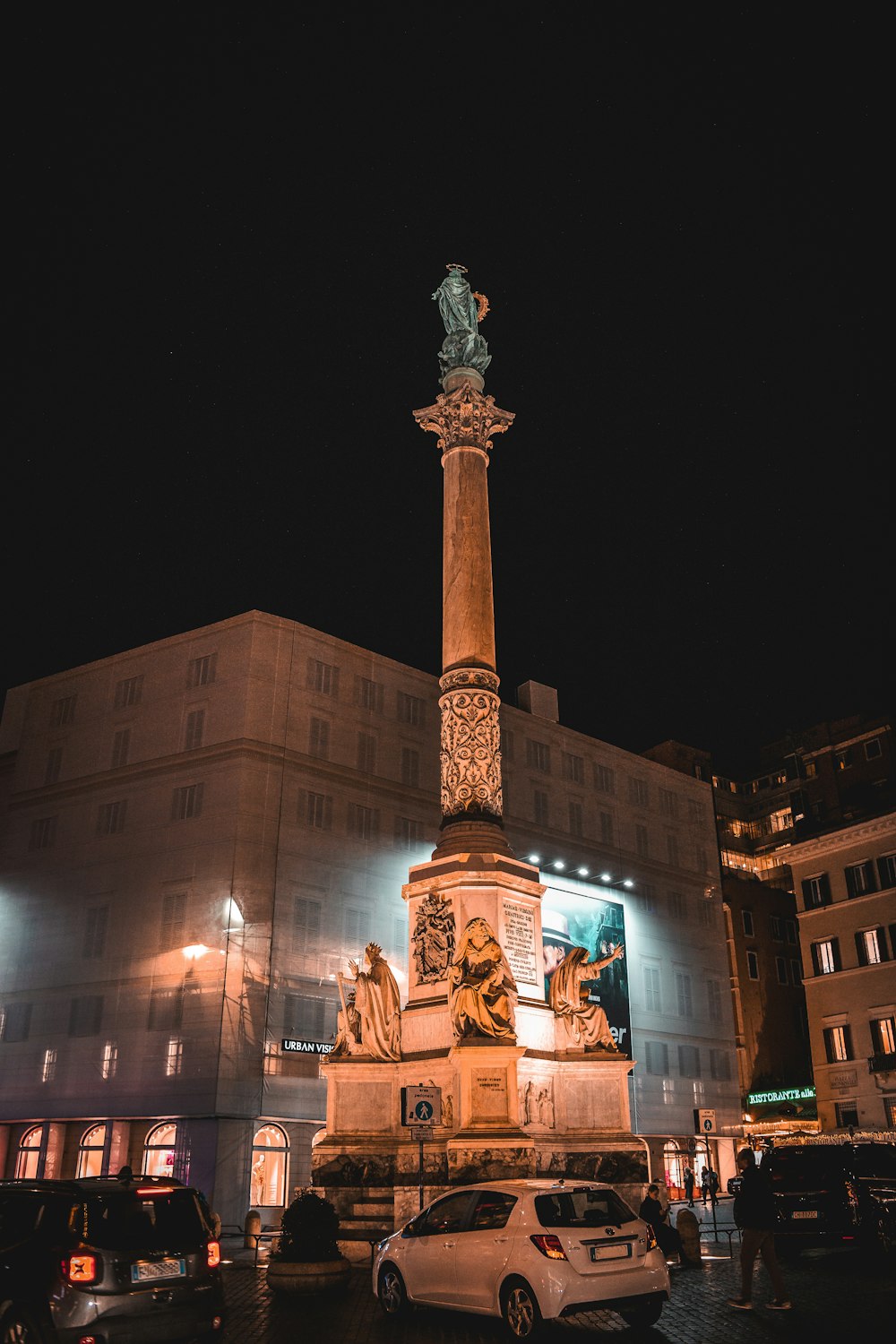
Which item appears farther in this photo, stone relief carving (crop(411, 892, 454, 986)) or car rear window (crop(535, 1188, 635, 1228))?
stone relief carving (crop(411, 892, 454, 986))

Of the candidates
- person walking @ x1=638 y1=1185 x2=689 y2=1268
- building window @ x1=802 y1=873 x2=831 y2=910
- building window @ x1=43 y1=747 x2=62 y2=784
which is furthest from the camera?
building window @ x1=43 y1=747 x2=62 y2=784

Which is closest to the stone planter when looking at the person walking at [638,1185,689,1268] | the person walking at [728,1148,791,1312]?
the person walking at [638,1185,689,1268]

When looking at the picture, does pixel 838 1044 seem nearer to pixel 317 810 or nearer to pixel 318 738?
pixel 317 810

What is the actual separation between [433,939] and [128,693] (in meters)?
28.6

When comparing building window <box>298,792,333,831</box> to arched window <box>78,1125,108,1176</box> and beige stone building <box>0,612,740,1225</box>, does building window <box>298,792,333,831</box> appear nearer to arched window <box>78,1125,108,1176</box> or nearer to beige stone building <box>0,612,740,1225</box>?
beige stone building <box>0,612,740,1225</box>

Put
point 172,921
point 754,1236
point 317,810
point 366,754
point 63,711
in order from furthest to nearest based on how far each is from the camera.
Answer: point 63,711
point 366,754
point 317,810
point 172,921
point 754,1236

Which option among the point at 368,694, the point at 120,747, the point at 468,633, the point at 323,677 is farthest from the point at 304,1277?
the point at 120,747

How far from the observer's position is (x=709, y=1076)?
57219 mm

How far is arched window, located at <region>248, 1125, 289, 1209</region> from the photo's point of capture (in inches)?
1515

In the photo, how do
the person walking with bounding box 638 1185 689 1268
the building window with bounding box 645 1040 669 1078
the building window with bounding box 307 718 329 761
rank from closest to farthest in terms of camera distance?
the person walking with bounding box 638 1185 689 1268, the building window with bounding box 307 718 329 761, the building window with bounding box 645 1040 669 1078

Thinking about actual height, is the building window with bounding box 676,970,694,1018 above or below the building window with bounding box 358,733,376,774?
below

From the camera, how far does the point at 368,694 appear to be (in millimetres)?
48656

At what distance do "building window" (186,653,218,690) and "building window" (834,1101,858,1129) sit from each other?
30.5 metres

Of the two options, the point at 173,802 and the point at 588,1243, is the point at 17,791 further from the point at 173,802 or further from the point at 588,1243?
the point at 588,1243
